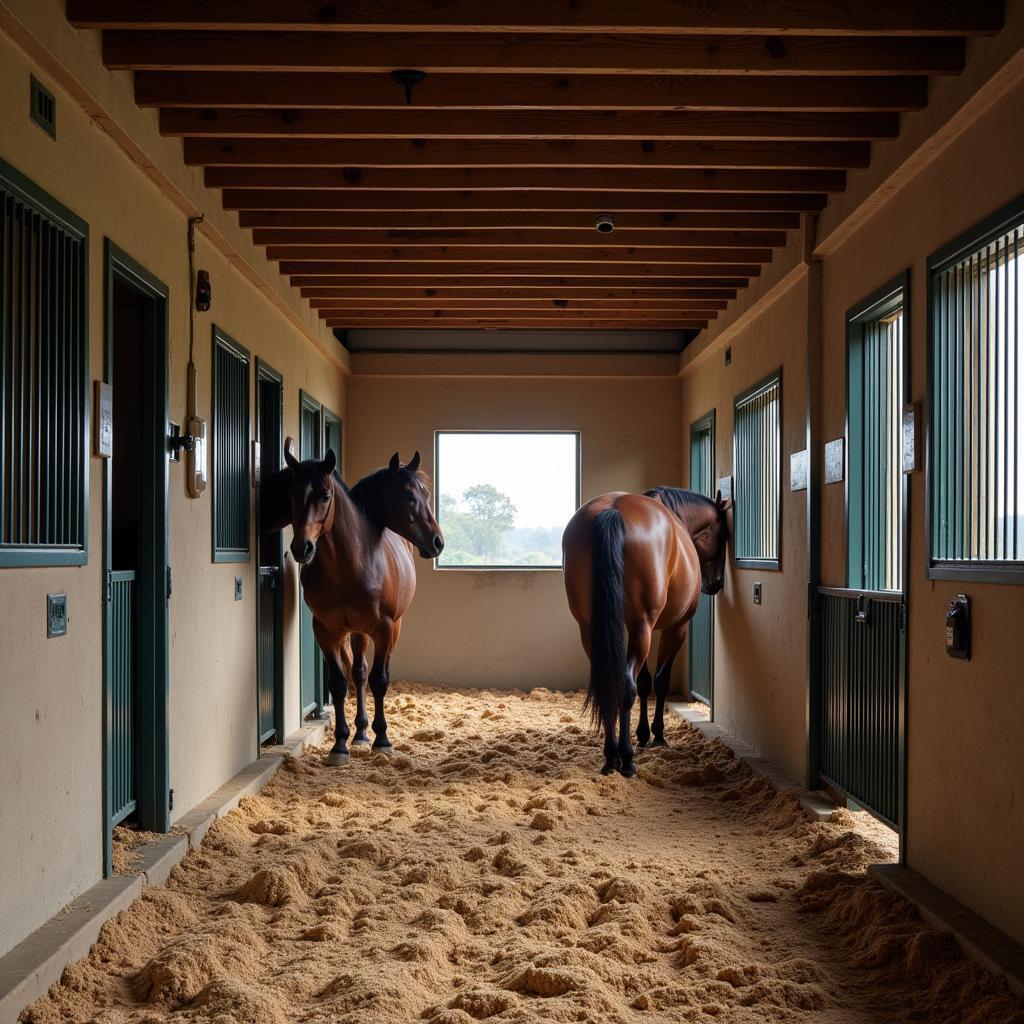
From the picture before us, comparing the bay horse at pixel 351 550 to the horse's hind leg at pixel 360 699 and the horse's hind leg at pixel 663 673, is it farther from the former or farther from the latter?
the horse's hind leg at pixel 663 673

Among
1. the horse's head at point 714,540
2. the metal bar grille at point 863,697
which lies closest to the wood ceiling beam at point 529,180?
the metal bar grille at point 863,697

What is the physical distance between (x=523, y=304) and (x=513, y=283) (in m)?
0.69

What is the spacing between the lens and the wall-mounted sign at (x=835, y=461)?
487 centimetres

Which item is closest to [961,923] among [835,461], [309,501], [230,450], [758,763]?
[835,461]

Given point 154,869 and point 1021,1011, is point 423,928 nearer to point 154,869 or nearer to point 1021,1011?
point 154,869

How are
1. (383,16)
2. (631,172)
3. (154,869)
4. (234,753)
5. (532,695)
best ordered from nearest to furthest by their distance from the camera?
1. (383,16)
2. (154,869)
3. (631,172)
4. (234,753)
5. (532,695)

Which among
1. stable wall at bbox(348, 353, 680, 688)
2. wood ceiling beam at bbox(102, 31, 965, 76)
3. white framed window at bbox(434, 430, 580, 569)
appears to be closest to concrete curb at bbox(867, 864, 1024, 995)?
wood ceiling beam at bbox(102, 31, 965, 76)

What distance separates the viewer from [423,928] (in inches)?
134

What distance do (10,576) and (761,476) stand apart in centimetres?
479

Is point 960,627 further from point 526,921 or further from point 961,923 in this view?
point 526,921

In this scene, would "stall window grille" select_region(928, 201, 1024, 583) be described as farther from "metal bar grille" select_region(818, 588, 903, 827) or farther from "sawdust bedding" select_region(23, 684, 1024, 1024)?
"sawdust bedding" select_region(23, 684, 1024, 1024)

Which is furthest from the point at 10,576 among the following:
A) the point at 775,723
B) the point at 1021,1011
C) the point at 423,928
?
the point at 775,723

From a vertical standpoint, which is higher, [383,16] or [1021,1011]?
[383,16]

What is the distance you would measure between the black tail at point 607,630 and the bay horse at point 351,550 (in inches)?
55.2
